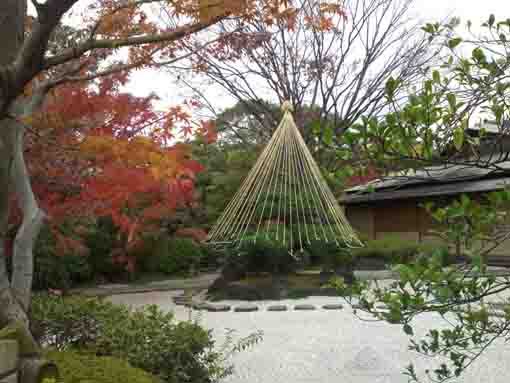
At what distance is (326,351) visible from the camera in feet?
15.2

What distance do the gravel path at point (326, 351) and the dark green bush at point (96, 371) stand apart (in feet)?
3.04

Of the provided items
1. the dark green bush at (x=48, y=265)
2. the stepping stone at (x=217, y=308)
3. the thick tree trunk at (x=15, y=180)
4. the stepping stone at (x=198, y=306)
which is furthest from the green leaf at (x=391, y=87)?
the dark green bush at (x=48, y=265)

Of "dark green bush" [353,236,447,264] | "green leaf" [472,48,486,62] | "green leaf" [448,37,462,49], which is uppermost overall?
"green leaf" [448,37,462,49]

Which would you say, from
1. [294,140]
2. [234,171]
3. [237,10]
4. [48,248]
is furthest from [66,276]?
[237,10]

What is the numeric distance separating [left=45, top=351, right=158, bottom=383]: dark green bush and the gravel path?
3.04ft

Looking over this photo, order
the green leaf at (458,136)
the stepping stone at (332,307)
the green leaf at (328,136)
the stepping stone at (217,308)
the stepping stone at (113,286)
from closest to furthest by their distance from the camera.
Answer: the green leaf at (458,136), the green leaf at (328,136), the stepping stone at (332,307), the stepping stone at (217,308), the stepping stone at (113,286)

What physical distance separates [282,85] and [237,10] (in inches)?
318

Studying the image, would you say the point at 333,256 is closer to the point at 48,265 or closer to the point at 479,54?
the point at 48,265

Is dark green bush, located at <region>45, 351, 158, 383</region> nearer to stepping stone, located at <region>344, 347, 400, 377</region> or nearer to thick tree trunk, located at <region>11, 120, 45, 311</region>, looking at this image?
thick tree trunk, located at <region>11, 120, 45, 311</region>

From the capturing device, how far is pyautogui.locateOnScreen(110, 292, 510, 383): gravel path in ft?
12.6

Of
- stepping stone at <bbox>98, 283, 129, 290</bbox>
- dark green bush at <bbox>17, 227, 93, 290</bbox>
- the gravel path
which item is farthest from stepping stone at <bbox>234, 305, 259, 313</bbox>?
stepping stone at <bbox>98, 283, 129, 290</bbox>

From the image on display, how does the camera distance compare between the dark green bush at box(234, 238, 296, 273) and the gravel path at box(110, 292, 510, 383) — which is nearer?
the gravel path at box(110, 292, 510, 383)

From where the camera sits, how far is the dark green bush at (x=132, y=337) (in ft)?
10.4

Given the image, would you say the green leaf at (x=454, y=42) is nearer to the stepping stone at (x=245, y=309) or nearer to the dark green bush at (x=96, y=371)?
the dark green bush at (x=96, y=371)
